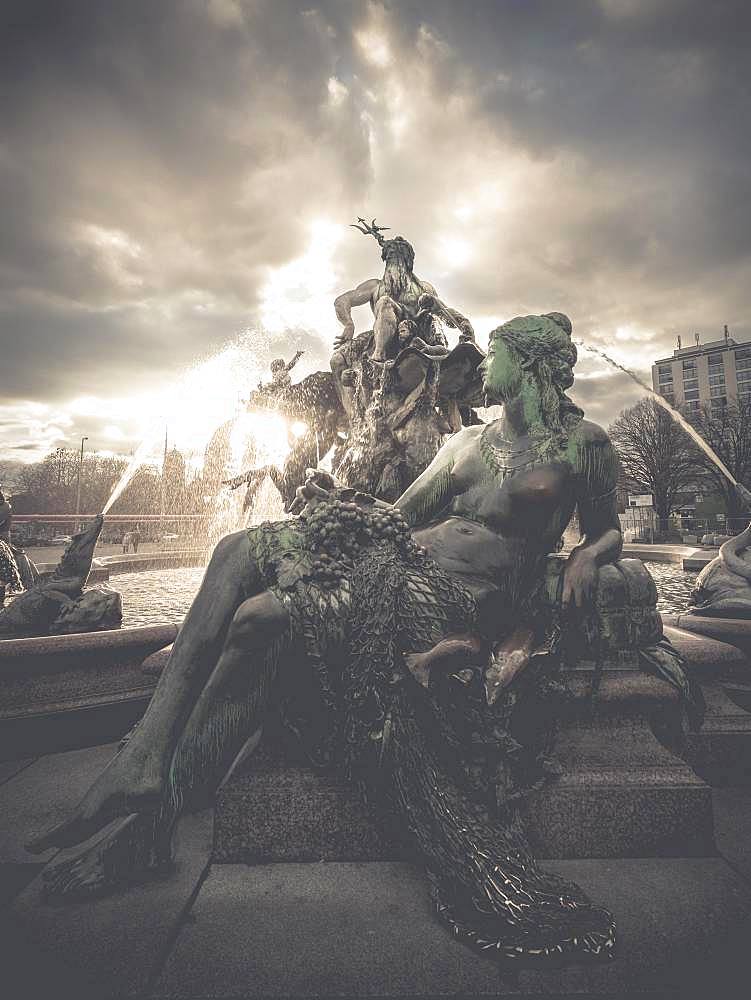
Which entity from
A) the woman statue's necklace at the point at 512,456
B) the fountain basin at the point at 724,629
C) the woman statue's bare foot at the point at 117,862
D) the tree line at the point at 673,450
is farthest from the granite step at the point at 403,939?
the tree line at the point at 673,450

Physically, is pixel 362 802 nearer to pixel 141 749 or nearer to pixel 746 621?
pixel 141 749

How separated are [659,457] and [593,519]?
38.3 m

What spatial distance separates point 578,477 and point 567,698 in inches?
40.0

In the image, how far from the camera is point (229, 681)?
2.07 m

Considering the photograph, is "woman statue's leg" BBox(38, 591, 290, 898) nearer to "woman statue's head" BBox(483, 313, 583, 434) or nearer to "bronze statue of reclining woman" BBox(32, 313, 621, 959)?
"bronze statue of reclining woman" BBox(32, 313, 621, 959)

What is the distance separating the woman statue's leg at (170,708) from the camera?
1883mm

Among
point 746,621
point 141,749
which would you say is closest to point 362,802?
point 141,749

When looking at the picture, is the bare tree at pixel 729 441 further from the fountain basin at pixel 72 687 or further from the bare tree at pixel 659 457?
the fountain basin at pixel 72 687

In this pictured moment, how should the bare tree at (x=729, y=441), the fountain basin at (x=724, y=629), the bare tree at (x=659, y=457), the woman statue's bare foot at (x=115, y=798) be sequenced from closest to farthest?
the woman statue's bare foot at (x=115, y=798) < the fountain basin at (x=724, y=629) < the bare tree at (x=729, y=441) < the bare tree at (x=659, y=457)

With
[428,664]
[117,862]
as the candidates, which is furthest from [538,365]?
[117,862]

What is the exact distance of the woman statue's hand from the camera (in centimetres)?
237

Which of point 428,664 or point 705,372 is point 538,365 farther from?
point 705,372

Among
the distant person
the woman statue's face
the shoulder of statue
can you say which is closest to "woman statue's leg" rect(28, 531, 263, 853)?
the woman statue's face

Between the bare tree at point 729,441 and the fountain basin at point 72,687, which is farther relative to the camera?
the bare tree at point 729,441
